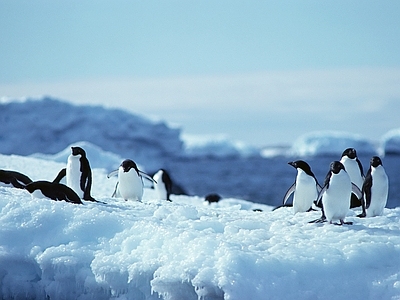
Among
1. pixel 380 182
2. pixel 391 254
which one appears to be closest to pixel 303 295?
pixel 391 254

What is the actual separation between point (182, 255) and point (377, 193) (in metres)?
2.62

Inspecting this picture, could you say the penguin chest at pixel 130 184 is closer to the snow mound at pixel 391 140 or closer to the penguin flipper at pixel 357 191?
the penguin flipper at pixel 357 191

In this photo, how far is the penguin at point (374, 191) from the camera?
679 cm

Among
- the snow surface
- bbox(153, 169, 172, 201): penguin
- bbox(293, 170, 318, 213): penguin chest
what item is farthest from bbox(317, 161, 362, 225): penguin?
bbox(153, 169, 172, 201): penguin

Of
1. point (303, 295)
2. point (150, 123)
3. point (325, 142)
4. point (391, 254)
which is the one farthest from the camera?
point (325, 142)

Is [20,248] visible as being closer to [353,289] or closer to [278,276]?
[278,276]

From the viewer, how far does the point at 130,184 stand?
8.19 meters

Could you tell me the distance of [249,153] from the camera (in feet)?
297

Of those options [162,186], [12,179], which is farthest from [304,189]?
[162,186]

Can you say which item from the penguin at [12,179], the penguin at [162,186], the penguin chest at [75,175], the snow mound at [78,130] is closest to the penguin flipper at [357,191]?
the penguin chest at [75,175]

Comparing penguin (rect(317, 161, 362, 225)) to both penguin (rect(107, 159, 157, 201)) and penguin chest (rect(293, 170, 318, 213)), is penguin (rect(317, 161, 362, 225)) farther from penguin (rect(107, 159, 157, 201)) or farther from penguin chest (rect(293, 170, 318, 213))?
penguin (rect(107, 159, 157, 201))

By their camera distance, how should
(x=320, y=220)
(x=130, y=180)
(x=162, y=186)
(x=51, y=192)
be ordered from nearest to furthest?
(x=320, y=220) < (x=51, y=192) < (x=130, y=180) < (x=162, y=186)

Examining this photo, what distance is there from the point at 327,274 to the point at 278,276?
42 centimetres

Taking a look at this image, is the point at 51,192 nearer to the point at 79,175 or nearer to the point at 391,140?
the point at 79,175
